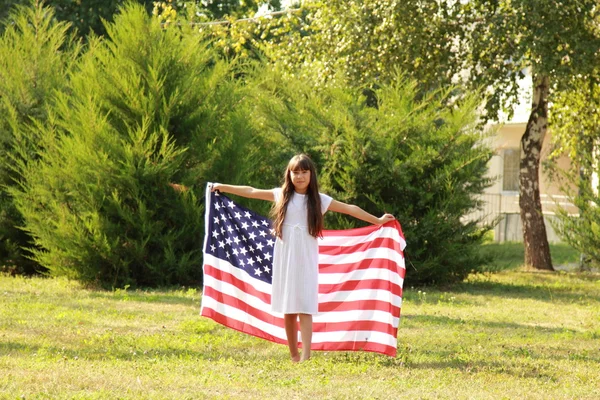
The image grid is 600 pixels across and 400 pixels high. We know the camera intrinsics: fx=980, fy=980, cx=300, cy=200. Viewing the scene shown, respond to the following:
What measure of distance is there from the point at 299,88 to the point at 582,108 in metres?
6.08

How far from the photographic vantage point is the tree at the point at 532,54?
1557cm

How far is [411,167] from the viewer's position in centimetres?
1540

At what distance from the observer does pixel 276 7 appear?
30156 millimetres

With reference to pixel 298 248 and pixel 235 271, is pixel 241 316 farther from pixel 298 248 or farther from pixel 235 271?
pixel 298 248

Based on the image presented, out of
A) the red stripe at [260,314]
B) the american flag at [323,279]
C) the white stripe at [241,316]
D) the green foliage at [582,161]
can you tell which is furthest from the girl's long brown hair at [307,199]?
the green foliage at [582,161]

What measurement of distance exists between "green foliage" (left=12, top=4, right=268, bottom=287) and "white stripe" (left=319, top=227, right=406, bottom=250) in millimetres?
5509

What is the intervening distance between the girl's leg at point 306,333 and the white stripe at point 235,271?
37.1 inches

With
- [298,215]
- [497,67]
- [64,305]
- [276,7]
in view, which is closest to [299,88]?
[497,67]

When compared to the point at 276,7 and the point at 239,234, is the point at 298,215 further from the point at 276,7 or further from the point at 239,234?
the point at 276,7

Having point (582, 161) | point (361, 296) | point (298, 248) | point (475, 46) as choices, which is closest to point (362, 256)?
point (361, 296)

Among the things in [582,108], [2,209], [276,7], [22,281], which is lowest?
[22,281]

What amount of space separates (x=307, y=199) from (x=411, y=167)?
728 centimetres

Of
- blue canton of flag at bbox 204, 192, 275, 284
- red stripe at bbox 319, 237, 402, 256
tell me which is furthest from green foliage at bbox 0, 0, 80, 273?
red stripe at bbox 319, 237, 402, 256

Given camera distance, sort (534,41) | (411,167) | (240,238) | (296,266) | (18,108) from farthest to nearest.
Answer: (18,108)
(534,41)
(411,167)
(240,238)
(296,266)
